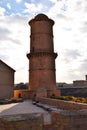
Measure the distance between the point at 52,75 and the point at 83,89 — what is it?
26.2 meters

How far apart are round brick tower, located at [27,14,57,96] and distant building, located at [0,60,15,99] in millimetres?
3563

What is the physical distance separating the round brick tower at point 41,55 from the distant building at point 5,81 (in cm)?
356

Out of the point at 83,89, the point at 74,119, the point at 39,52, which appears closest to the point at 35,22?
the point at 39,52

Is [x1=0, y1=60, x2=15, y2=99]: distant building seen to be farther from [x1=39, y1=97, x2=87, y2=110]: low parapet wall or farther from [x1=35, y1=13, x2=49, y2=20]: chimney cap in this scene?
[x1=39, y1=97, x2=87, y2=110]: low parapet wall

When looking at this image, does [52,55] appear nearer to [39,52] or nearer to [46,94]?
[39,52]

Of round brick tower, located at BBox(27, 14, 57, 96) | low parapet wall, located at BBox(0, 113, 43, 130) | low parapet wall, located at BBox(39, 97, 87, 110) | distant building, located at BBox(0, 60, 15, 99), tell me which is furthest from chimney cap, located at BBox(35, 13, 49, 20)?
low parapet wall, located at BBox(0, 113, 43, 130)

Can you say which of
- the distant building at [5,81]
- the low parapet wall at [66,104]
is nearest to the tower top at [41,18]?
the distant building at [5,81]

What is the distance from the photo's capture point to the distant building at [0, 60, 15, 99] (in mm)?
→ 38812

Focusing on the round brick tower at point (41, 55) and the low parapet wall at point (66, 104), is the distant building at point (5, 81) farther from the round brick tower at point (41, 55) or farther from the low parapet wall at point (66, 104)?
the low parapet wall at point (66, 104)

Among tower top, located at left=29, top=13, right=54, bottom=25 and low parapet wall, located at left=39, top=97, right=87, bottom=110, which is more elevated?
tower top, located at left=29, top=13, right=54, bottom=25

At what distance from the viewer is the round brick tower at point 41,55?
40531 mm

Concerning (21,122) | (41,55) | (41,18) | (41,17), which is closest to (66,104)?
(21,122)

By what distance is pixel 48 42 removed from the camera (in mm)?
42094

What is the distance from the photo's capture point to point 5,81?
130 feet
